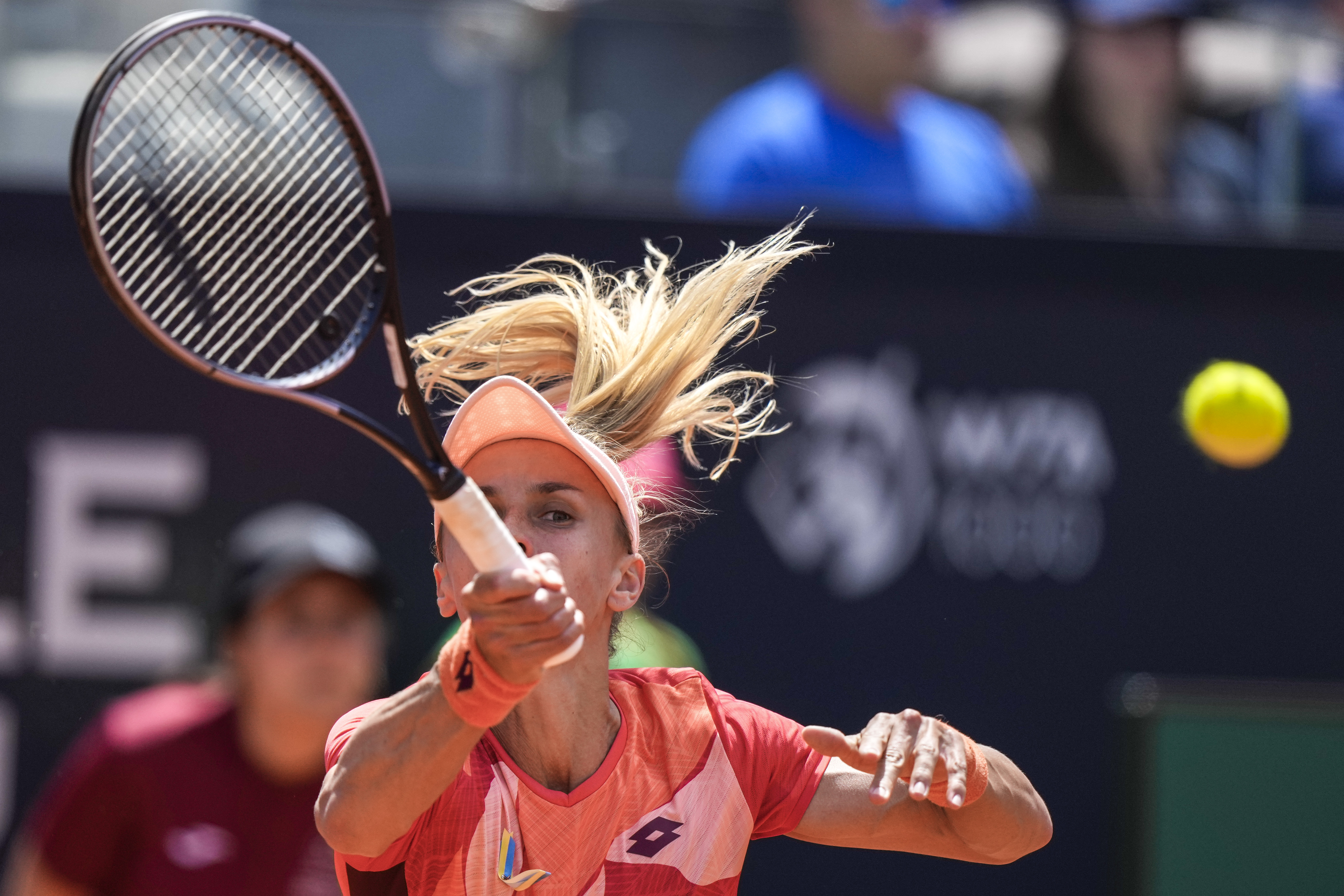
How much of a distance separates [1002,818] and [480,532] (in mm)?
740

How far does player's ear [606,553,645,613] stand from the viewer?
78.4 inches

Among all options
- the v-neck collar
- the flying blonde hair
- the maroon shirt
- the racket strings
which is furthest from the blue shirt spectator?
the v-neck collar

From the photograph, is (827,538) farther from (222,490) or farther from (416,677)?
(222,490)

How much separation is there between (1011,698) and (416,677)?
1.56 metres

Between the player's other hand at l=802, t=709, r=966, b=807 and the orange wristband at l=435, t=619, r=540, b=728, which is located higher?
the orange wristband at l=435, t=619, r=540, b=728

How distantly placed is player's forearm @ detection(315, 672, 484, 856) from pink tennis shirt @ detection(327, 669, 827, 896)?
9cm

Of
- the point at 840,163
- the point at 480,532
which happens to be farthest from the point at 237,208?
the point at 840,163

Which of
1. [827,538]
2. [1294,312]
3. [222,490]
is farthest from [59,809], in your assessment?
[1294,312]

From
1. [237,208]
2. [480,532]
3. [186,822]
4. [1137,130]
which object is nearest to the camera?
[480,532]

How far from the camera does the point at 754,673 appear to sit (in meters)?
4.14

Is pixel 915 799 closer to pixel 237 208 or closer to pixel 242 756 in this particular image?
pixel 237 208

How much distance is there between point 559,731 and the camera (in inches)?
77.5

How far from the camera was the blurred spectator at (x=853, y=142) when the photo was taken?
4.33 m

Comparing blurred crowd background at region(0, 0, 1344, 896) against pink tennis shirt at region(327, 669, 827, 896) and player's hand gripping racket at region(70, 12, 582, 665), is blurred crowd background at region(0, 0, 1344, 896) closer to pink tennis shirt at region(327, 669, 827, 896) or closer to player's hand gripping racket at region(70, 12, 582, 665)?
player's hand gripping racket at region(70, 12, 582, 665)
